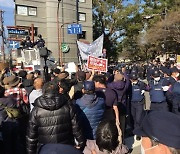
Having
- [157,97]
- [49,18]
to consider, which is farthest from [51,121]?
[49,18]

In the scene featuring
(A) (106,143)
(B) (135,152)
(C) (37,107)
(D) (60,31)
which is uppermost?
(D) (60,31)

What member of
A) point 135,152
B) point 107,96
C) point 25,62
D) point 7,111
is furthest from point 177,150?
point 25,62

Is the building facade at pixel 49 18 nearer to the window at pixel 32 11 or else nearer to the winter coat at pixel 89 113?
the window at pixel 32 11

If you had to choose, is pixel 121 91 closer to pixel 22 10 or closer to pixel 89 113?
pixel 89 113

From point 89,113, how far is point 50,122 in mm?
834

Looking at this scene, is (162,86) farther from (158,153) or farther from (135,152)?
(158,153)

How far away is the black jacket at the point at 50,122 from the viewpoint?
377cm

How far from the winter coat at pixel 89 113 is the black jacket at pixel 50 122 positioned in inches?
19.3

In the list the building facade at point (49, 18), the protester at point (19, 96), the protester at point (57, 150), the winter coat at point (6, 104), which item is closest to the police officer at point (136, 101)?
the protester at point (19, 96)

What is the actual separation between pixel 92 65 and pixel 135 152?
2639 mm

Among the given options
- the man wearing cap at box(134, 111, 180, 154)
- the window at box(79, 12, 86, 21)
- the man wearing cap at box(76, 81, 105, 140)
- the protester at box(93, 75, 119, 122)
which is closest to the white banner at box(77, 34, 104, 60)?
the protester at box(93, 75, 119, 122)

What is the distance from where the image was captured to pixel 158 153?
1.75m

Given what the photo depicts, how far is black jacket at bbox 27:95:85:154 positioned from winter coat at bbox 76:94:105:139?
1.61 ft

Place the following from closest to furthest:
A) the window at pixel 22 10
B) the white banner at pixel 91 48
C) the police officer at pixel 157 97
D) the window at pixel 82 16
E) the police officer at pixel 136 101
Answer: the police officer at pixel 157 97 → the police officer at pixel 136 101 → the white banner at pixel 91 48 → the window at pixel 22 10 → the window at pixel 82 16
